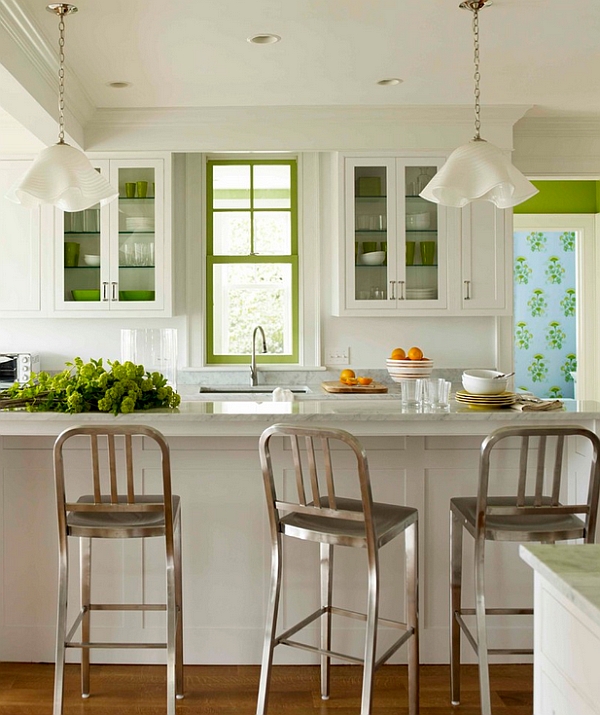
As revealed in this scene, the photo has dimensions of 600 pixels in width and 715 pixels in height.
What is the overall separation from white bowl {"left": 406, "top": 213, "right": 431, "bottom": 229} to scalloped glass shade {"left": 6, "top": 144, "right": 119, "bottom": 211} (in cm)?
232

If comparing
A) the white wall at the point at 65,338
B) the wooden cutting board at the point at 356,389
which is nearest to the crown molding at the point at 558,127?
the wooden cutting board at the point at 356,389

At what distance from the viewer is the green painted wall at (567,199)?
20.7 feet

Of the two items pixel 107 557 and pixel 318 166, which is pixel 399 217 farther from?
pixel 107 557

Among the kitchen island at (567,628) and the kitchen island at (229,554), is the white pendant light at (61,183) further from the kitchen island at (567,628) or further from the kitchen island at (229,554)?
the kitchen island at (567,628)

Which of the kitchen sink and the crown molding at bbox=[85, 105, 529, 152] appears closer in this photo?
the crown molding at bbox=[85, 105, 529, 152]

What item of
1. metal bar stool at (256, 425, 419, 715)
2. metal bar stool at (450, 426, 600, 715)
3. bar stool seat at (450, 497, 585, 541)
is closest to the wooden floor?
metal bar stool at (256, 425, 419, 715)

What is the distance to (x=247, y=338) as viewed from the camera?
523 centimetres

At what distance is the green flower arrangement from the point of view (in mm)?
2658

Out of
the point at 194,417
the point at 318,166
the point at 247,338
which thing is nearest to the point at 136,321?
Result: the point at 247,338

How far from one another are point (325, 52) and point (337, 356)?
6.82ft

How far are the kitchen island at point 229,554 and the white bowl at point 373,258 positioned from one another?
73.4 inches

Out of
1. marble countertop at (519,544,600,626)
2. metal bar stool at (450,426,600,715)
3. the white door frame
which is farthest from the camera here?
the white door frame

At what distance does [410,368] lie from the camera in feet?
14.6

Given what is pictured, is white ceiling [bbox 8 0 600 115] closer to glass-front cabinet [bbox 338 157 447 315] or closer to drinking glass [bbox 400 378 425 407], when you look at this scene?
glass-front cabinet [bbox 338 157 447 315]
